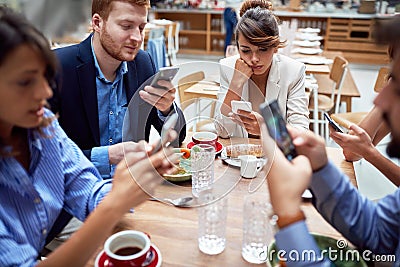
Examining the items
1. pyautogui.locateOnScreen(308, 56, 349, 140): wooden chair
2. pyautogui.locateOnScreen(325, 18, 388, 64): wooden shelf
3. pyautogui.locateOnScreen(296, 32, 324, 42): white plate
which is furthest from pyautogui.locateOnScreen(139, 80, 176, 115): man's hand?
pyautogui.locateOnScreen(325, 18, 388, 64): wooden shelf

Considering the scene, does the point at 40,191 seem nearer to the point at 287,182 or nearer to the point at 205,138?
the point at 287,182

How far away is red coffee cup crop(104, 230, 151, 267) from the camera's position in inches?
32.2

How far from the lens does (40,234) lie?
3.00ft

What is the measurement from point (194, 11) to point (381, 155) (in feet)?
20.5

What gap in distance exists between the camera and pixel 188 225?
1.06 meters

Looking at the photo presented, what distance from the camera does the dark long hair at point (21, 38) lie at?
71 centimetres

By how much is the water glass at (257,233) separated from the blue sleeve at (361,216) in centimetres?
14

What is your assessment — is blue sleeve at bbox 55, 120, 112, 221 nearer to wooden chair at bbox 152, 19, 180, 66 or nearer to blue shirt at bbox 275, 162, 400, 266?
blue shirt at bbox 275, 162, 400, 266

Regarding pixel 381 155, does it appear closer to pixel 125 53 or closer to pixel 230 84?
pixel 230 84

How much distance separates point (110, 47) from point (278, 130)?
962 mm

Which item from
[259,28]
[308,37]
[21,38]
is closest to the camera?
[21,38]

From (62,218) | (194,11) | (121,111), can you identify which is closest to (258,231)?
(62,218)

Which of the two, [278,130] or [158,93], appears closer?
[278,130]

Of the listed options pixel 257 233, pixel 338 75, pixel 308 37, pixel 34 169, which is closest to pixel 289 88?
pixel 257 233
